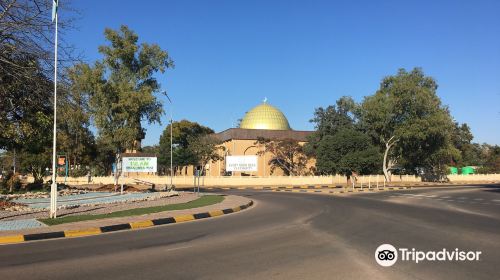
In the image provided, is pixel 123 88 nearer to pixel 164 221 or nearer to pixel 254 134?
pixel 164 221

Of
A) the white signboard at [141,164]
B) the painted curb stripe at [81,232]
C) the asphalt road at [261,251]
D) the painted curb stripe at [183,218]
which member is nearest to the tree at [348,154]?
the white signboard at [141,164]

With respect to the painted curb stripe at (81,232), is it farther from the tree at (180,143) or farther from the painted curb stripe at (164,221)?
the tree at (180,143)

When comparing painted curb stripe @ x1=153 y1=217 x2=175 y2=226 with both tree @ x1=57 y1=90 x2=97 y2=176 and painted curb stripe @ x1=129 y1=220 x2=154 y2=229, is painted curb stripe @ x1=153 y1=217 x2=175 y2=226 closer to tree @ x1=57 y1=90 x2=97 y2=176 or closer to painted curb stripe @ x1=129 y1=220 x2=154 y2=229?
painted curb stripe @ x1=129 y1=220 x2=154 y2=229

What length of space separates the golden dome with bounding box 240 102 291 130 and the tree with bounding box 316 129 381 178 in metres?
39.2

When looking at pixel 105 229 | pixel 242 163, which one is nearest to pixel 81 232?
pixel 105 229

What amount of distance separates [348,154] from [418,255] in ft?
133

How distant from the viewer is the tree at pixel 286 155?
69062 millimetres

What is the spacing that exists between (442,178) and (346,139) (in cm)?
3491

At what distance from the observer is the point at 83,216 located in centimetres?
1507

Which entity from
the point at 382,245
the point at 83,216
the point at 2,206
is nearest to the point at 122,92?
the point at 2,206

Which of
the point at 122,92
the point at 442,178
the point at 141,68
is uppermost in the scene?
the point at 141,68

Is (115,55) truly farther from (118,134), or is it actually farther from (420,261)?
(420,261)

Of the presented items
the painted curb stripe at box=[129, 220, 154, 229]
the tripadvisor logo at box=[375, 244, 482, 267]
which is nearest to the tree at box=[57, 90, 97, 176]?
the painted curb stripe at box=[129, 220, 154, 229]

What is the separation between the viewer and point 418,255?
27.3 feet
